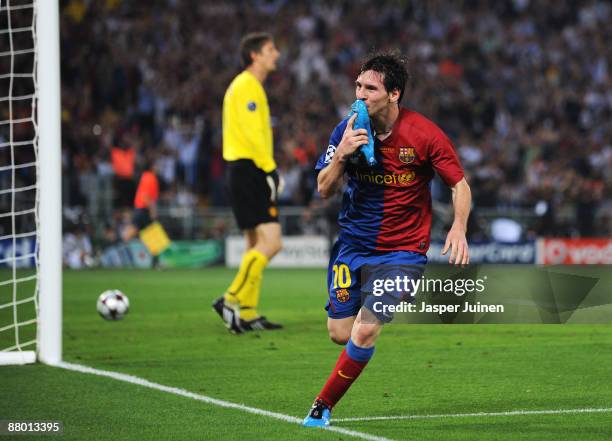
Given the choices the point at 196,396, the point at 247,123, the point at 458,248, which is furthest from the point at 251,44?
the point at 458,248

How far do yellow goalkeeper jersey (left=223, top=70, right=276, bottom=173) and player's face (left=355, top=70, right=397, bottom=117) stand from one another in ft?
15.1

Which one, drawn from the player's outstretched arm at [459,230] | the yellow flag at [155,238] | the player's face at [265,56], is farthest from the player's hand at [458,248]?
the yellow flag at [155,238]

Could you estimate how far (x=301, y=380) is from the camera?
7258mm

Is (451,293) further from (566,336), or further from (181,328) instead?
(181,328)

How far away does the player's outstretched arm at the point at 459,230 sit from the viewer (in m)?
5.21

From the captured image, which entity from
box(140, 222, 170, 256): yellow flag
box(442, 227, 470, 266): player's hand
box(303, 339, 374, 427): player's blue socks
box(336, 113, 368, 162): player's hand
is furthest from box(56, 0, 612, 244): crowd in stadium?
box(442, 227, 470, 266): player's hand

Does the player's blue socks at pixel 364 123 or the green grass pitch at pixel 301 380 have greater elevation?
the player's blue socks at pixel 364 123

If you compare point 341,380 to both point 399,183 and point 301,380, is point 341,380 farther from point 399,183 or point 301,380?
point 301,380

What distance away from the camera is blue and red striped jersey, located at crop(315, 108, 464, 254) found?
18.4 feet

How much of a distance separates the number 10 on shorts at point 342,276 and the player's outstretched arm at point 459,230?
642 millimetres

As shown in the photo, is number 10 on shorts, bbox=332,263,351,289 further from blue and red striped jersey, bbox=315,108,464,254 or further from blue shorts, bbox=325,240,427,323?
blue and red striped jersey, bbox=315,108,464,254

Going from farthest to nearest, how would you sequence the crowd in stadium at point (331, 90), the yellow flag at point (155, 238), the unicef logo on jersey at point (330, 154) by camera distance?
the crowd in stadium at point (331, 90) < the yellow flag at point (155, 238) < the unicef logo on jersey at point (330, 154)

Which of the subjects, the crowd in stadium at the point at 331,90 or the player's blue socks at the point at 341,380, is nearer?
the player's blue socks at the point at 341,380

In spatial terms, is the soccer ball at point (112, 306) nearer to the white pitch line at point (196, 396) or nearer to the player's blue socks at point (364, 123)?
the white pitch line at point (196, 396)
